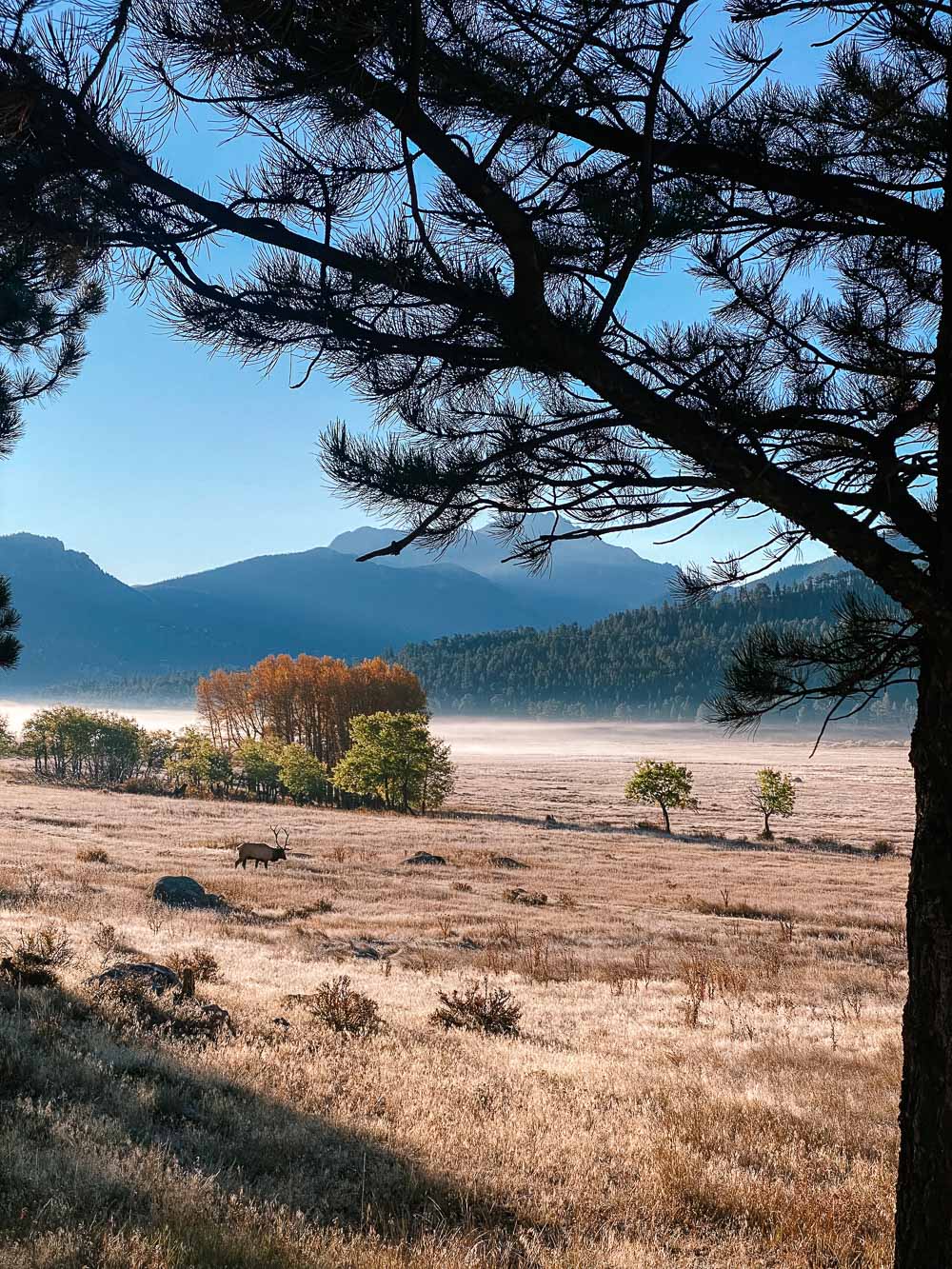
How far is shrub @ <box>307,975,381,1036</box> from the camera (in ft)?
30.1

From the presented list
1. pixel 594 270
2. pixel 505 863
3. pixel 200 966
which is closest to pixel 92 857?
pixel 505 863

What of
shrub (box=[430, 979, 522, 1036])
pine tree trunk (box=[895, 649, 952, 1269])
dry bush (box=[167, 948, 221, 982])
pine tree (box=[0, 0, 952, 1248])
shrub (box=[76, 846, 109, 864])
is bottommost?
shrub (box=[76, 846, 109, 864])

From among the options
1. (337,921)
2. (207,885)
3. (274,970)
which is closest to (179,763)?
(207,885)

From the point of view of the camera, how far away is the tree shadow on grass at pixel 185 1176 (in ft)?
12.4

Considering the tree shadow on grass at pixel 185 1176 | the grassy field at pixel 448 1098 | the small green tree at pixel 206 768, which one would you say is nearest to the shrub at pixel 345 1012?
the grassy field at pixel 448 1098

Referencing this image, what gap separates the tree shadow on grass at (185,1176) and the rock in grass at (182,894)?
45.0 ft

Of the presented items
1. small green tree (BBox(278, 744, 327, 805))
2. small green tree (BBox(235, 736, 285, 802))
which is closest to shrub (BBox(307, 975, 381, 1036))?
small green tree (BBox(278, 744, 327, 805))

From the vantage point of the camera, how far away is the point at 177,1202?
4.27 metres

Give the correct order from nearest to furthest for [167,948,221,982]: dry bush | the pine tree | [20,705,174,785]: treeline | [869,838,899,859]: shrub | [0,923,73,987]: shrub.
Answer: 1. the pine tree
2. [0,923,73,987]: shrub
3. [167,948,221,982]: dry bush
4. [869,838,899,859]: shrub
5. [20,705,174,785]: treeline

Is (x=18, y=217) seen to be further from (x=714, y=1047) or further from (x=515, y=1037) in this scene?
(x=714, y=1047)

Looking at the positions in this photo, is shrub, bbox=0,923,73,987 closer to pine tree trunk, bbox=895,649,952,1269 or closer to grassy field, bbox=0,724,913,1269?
grassy field, bbox=0,724,913,1269

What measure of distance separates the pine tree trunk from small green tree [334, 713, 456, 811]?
59.1 metres

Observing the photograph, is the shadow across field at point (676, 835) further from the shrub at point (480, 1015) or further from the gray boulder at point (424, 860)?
the shrub at point (480, 1015)

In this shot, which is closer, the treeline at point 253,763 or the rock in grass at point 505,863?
the rock in grass at point 505,863
